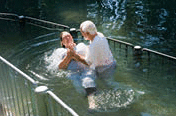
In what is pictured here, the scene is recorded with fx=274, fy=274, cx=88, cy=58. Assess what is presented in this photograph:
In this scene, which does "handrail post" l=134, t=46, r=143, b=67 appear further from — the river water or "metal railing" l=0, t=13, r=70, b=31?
"metal railing" l=0, t=13, r=70, b=31

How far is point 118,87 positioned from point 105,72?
0.47 metres

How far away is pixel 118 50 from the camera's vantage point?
8375 mm

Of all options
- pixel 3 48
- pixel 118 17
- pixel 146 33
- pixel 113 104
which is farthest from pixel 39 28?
pixel 113 104

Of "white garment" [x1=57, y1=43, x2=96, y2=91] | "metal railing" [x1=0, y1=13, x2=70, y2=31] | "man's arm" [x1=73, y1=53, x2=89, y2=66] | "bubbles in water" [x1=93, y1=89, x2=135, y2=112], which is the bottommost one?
"bubbles in water" [x1=93, y1=89, x2=135, y2=112]

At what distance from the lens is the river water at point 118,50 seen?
5805 millimetres

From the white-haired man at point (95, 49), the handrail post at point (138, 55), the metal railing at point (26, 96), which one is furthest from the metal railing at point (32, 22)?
the metal railing at point (26, 96)

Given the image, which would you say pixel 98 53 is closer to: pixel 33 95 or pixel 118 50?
pixel 118 50

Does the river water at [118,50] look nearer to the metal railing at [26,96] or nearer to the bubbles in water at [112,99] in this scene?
the bubbles in water at [112,99]

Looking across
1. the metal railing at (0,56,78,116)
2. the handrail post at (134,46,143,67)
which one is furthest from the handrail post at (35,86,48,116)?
the handrail post at (134,46,143,67)

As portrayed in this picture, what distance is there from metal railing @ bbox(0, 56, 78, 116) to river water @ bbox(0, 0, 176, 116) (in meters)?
1.51

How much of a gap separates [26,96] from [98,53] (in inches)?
97.7

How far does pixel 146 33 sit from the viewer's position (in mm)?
9781

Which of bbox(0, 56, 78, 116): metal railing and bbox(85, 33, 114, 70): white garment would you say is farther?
bbox(85, 33, 114, 70): white garment

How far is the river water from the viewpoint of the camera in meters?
5.80
